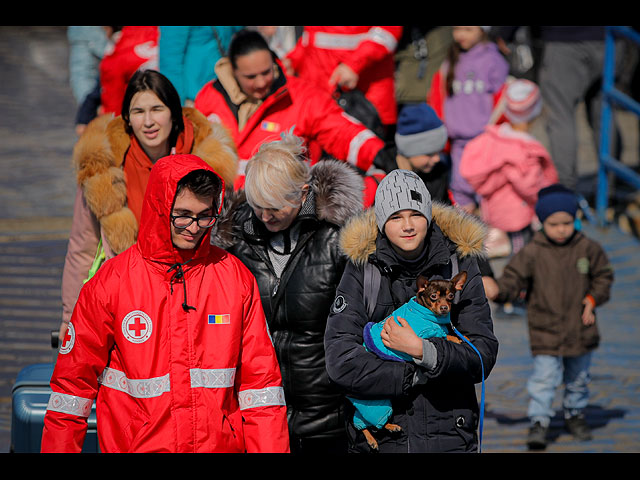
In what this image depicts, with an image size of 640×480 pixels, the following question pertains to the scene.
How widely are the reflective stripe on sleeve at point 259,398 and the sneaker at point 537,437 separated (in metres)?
3.20

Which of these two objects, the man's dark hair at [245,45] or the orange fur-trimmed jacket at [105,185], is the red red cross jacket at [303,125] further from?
the orange fur-trimmed jacket at [105,185]

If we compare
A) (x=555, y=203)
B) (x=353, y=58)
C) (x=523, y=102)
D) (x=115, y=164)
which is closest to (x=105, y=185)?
(x=115, y=164)

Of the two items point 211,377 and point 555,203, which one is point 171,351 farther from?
point 555,203

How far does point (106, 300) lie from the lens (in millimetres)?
3848

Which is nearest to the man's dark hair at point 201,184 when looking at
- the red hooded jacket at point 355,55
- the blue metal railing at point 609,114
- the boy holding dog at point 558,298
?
the boy holding dog at point 558,298

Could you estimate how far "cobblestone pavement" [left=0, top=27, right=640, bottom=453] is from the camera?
7074 mm

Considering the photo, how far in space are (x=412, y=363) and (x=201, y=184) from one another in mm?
1109

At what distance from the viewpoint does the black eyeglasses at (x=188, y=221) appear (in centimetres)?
396

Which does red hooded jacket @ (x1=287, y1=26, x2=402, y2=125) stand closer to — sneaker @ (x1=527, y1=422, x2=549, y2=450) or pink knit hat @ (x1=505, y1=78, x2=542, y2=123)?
pink knit hat @ (x1=505, y1=78, x2=542, y2=123)

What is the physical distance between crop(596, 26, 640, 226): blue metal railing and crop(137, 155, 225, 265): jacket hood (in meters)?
7.94

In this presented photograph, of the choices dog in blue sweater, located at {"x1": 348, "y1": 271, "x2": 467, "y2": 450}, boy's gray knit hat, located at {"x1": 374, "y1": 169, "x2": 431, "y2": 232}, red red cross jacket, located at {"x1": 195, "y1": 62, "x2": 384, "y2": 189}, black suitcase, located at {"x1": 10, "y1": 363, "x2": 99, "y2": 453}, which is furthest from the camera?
red red cross jacket, located at {"x1": 195, "y1": 62, "x2": 384, "y2": 189}

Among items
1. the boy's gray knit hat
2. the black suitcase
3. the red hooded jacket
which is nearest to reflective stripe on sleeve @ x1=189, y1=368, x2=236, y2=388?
the boy's gray knit hat

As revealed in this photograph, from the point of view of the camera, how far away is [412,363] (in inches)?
161
